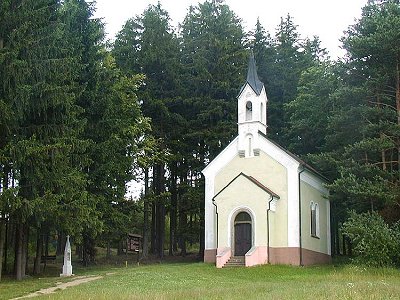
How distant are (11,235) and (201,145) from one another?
1399 centimetres

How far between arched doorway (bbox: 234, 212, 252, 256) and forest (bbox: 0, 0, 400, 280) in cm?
480

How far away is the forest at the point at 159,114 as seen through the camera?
2366 cm

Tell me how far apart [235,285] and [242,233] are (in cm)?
977

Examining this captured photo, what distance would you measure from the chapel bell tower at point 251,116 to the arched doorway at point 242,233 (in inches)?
145

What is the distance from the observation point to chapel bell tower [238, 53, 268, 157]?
31.9 metres

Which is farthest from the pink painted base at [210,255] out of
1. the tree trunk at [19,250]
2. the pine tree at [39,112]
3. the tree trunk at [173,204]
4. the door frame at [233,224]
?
the tree trunk at [19,250]

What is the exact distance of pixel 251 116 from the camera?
32312 mm

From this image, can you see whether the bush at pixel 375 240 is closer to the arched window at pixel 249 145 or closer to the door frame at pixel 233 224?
the door frame at pixel 233 224

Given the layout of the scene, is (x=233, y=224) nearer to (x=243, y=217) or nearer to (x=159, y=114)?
(x=243, y=217)

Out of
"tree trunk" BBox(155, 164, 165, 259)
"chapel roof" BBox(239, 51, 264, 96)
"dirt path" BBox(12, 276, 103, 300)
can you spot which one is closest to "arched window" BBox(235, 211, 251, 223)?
"chapel roof" BBox(239, 51, 264, 96)

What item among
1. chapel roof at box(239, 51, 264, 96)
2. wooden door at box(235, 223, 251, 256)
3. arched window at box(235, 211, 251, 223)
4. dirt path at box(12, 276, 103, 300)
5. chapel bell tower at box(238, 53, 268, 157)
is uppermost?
chapel roof at box(239, 51, 264, 96)

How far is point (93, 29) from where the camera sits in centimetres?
2991

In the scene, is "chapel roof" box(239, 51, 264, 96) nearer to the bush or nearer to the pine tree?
the bush

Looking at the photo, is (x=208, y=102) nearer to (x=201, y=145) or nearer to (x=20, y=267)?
(x=201, y=145)
